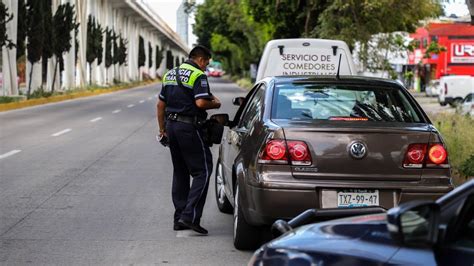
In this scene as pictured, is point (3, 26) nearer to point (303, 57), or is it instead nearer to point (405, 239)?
point (303, 57)

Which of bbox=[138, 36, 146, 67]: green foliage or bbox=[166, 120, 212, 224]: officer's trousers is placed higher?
bbox=[166, 120, 212, 224]: officer's trousers

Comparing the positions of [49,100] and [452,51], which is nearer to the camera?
[49,100]

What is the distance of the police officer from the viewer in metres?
7.30

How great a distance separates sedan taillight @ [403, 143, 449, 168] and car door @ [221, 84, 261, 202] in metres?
1.62

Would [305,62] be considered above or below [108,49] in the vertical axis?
→ above

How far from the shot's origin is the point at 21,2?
35.4m

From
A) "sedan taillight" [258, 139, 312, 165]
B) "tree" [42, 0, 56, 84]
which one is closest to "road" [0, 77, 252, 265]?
"sedan taillight" [258, 139, 312, 165]

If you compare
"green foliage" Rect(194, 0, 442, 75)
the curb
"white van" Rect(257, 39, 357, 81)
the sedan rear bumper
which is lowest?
the curb

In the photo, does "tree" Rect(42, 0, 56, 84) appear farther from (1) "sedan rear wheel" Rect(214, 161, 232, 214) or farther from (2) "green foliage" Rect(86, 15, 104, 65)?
(1) "sedan rear wheel" Rect(214, 161, 232, 214)

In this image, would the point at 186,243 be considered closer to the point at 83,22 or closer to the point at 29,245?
the point at 29,245

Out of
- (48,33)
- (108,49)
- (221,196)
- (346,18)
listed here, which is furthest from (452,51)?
(221,196)

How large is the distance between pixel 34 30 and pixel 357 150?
106ft

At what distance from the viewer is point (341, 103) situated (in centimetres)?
699

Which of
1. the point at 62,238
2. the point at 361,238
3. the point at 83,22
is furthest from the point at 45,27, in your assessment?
the point at 361,238
